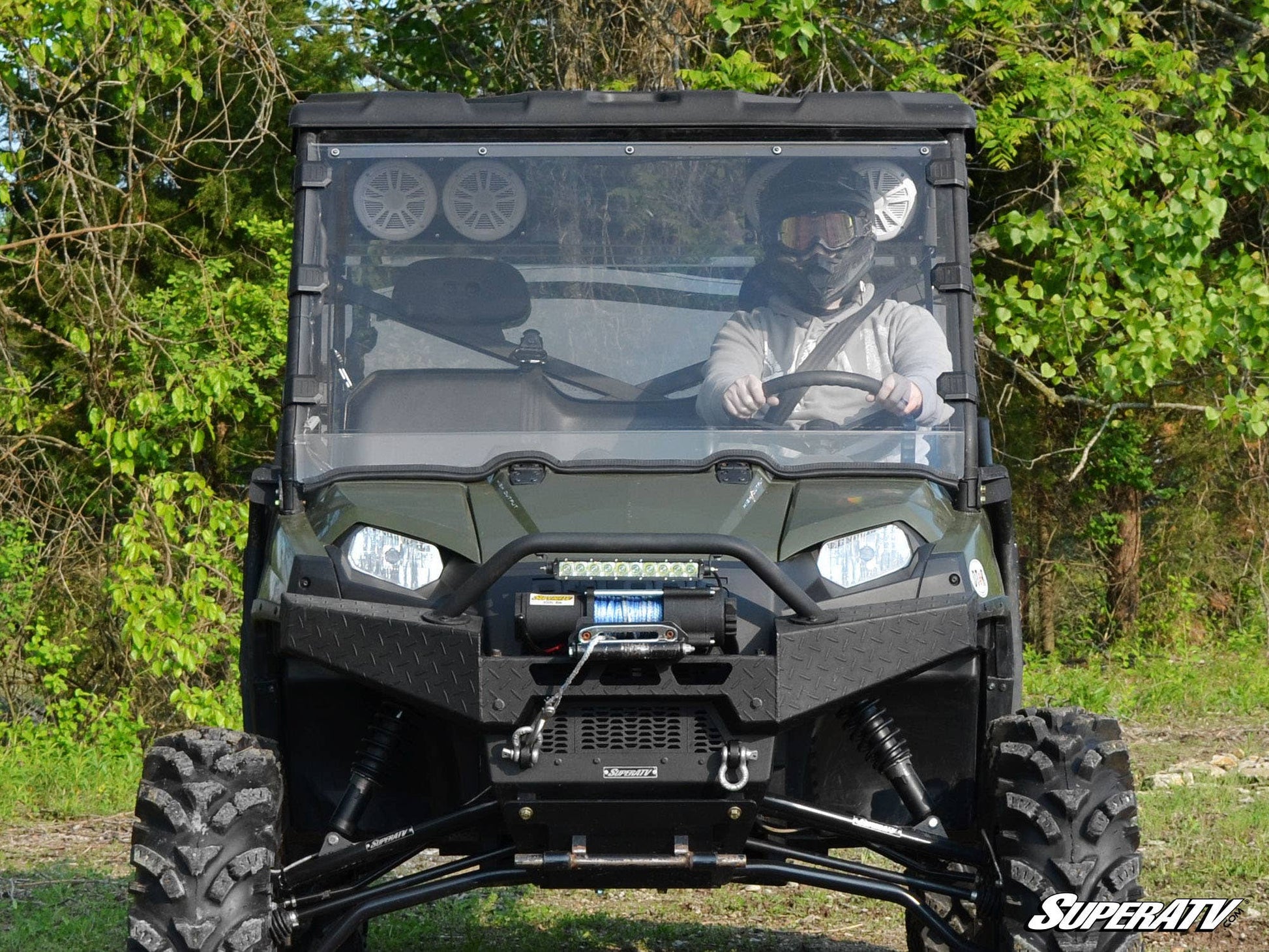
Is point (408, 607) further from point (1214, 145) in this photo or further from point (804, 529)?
point (1214, 145)

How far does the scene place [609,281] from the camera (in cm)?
441

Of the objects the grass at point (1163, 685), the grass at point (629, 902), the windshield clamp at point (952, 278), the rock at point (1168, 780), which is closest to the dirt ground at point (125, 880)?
the grass at point (629, 902)

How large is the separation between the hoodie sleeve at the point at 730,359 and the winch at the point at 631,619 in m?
0.94

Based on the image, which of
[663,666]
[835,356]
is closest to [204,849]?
[663,666]

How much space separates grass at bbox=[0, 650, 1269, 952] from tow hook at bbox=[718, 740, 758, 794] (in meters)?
2.09

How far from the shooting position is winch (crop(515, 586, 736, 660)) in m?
3.27

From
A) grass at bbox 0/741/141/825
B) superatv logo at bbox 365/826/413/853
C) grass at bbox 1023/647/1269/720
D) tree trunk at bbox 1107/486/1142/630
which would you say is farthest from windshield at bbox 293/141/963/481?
tree trunk at bbox 1107/486/1142/630

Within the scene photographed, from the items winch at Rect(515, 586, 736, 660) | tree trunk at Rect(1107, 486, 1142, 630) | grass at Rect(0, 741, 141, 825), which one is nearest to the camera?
winch at Rect(515, 586, 736, 660)

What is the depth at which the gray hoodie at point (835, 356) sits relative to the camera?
421 centimetres

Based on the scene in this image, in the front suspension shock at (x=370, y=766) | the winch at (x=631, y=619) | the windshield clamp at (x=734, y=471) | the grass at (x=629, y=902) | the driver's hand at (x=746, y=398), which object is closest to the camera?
the winch at (x=631, y=619)

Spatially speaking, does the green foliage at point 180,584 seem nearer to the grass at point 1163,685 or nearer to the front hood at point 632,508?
the grass at point 1163,685

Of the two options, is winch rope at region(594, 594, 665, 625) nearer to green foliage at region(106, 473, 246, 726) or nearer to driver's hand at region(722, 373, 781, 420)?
driver's hand at region(722, 373, 781, 420)

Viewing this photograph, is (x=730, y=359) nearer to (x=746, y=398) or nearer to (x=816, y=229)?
(x=746, y=398)

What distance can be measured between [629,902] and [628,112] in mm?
2872
